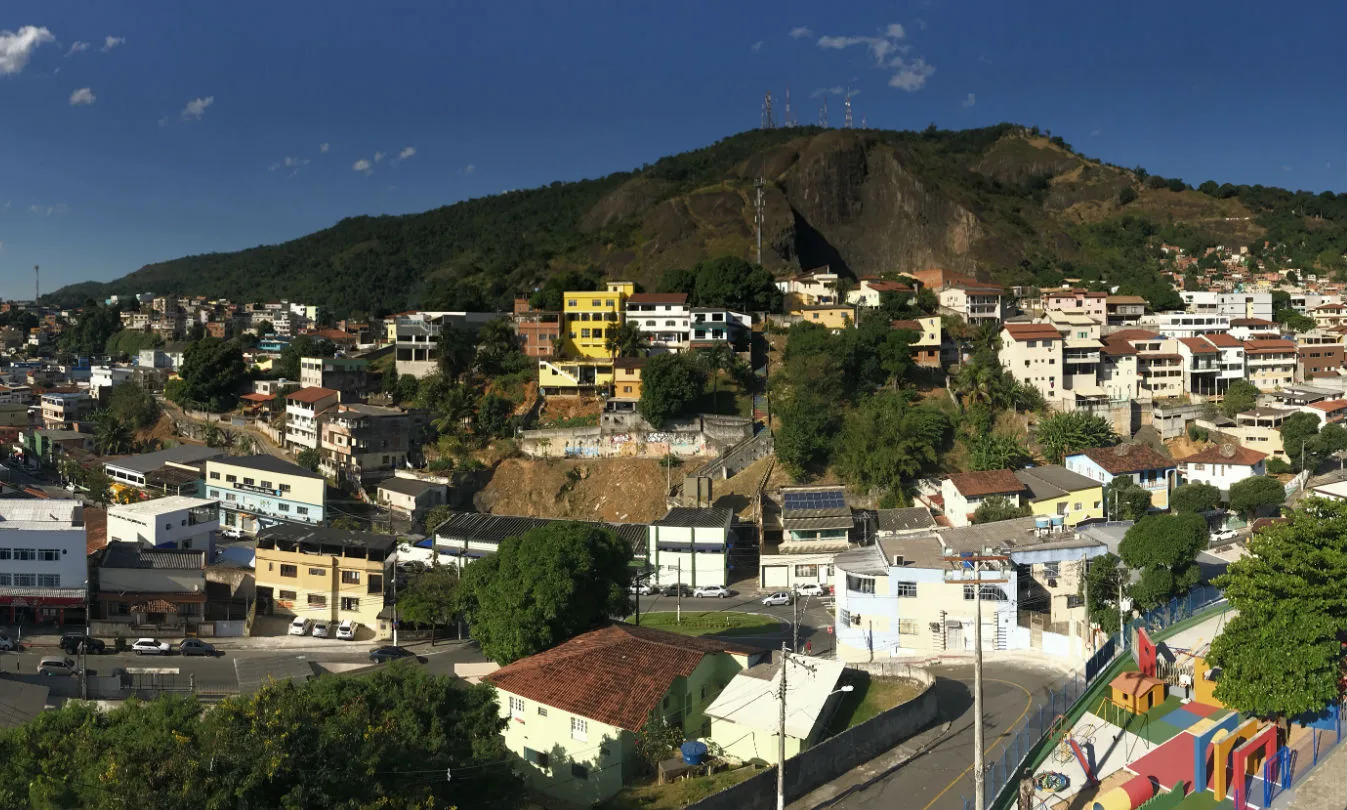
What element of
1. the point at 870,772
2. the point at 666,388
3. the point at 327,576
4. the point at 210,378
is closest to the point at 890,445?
the point at 666,388

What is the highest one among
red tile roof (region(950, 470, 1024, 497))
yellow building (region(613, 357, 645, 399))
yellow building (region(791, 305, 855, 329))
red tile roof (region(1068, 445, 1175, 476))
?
yellow building (region(791, 305, 855, 329))

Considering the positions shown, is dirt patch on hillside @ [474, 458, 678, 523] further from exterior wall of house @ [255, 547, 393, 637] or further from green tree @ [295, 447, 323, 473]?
exterior wall of house @ [255, 547, 393, 637]

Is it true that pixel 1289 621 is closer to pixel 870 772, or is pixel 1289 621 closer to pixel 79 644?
pixel 870 772

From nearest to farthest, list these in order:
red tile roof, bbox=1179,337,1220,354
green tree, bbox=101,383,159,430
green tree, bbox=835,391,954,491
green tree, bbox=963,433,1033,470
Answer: green tree, bbox=835,391,954,491
green tree, bbox=963,433,1033,470
red tile roof, bbox=1179,337,1220,354
green tree, bbox=101,383,159,430

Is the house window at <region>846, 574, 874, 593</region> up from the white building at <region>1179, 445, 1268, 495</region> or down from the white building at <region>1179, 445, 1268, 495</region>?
Answer: down

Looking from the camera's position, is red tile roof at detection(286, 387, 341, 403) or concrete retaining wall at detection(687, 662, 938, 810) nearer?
concrete retaining wall at detection(687, 662, 938, 810)

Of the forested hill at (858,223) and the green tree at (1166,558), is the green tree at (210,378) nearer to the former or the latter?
the forested hill at (858,223)

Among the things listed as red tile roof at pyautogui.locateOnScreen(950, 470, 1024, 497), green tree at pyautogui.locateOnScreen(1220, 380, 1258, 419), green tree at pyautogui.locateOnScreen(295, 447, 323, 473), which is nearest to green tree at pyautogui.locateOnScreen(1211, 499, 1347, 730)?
red tile roof at pyautogui.locateOnScreen(950, 470, 1024, 497)

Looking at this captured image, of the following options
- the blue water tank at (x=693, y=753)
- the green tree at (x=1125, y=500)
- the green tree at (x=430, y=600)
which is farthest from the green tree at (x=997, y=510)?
the blue water tank at (x=693, y=753)
